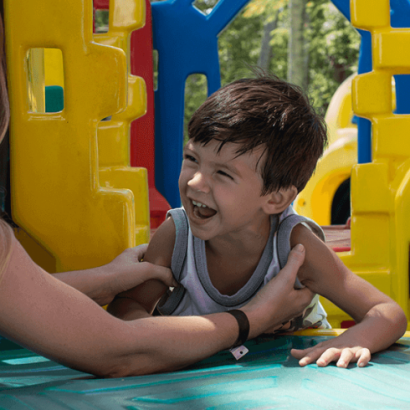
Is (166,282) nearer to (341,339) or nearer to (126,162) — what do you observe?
(341,339)

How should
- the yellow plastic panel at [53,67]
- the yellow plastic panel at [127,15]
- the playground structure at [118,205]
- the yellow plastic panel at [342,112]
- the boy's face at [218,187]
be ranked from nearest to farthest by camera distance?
the playground structure at [118,205], the boy's face at [218,187], the yellow plastic panel at [127,15], the yellow plastic panel at [53,67], the yellow plastic panel at [342,112]

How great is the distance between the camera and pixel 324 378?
1.18m

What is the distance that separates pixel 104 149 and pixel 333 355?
5.67 feet

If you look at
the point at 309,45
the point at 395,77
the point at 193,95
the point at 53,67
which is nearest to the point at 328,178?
the point at 395,77

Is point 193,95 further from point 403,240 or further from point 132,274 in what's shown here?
point 132,274

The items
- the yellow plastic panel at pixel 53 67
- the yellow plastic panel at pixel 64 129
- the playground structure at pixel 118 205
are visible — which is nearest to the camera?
the playground structure at pixel 118 205

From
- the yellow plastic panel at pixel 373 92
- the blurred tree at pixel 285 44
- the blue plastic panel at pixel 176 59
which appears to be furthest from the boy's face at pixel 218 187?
the blurred tree at pixel 285 44

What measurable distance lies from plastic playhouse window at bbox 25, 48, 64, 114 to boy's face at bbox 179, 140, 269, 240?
41.1 inches

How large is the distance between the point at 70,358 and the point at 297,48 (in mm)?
9244

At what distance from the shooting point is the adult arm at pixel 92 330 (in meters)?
0.97

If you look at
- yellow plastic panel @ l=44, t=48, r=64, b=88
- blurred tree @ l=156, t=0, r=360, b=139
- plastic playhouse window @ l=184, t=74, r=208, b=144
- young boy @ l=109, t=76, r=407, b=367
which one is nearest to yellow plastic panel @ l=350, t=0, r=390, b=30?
young boy @ l=109, t=76, r=407, b=367

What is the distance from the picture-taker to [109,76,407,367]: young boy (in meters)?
1.48

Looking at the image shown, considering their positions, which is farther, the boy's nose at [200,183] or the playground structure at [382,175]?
the playground structure at [382,175]

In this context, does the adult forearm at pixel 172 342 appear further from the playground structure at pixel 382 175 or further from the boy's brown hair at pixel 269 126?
the playground structure at pixel 382 175
